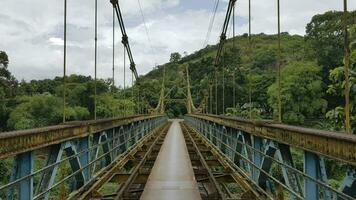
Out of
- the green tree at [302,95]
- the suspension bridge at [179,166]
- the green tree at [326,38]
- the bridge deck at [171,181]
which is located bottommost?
the bridge deck at [171,181]

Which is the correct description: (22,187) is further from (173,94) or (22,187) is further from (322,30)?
(173,94)

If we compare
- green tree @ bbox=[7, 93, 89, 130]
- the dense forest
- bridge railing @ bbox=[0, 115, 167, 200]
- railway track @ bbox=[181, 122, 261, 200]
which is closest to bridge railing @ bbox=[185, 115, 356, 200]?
railway track @ bbox=[181, 122, 261, 200]

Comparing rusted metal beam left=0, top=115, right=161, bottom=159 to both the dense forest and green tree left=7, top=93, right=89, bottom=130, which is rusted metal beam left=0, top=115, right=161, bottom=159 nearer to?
the dense forest

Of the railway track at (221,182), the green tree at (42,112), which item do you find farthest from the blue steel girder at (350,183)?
the green tree at (42,112)

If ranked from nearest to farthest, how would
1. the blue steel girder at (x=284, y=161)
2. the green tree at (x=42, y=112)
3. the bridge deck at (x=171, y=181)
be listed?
the blue steel girder at (x=284, y=161) < the bridge deck at (x=171, y=181) < the green tree at (x=42, y=112)

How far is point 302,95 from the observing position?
51.7 meters

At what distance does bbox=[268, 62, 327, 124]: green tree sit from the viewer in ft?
164

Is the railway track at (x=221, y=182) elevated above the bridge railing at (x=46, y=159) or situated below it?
below

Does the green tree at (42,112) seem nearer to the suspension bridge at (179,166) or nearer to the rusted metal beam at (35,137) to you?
the suspension bridge at (179,166)

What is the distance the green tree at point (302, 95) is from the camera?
164 ft

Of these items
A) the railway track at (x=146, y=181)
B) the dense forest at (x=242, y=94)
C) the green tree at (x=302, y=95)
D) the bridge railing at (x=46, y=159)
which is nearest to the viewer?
the bridge railing at (x=46, y=159)

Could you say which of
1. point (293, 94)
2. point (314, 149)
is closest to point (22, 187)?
point (314, 149)

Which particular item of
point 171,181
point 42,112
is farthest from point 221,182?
point 42,112

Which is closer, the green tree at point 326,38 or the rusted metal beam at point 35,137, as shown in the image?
the rusted metal beam at point 35,137
